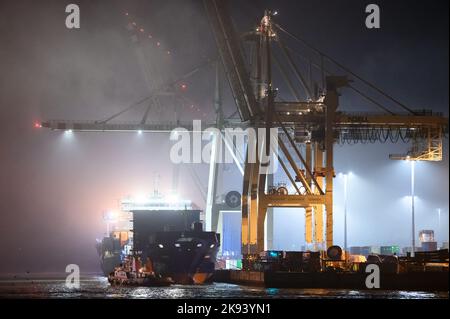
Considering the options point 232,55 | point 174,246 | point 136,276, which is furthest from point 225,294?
point 232,55

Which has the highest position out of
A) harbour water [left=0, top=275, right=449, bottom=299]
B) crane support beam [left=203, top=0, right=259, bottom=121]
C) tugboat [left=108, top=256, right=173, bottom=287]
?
crane support beam [left=203, top=0, right=259, bottom=121]

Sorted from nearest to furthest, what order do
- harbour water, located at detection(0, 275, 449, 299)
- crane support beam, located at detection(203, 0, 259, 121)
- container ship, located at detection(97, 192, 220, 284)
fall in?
harbour water, located at detection(0, 275, 449, 299)
crane support beam, located at detection(203, 0, 259, 121)
container ship, located at detection(97, 192, 220, 284)

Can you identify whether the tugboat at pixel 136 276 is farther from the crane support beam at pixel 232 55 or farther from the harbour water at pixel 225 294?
the crane support beam at pixel 232 55

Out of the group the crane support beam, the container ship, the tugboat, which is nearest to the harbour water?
the tugboat

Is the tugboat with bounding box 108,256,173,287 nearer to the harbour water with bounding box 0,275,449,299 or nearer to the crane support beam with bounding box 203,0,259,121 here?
the harbour water with bounding box 0,275,449,299

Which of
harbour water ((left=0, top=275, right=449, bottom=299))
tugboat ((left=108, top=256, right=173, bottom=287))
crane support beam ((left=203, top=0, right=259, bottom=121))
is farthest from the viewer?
tugboat ((left=108, top=256, right=173, bottom=287))

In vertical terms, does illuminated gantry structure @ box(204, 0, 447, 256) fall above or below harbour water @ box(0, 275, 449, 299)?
above

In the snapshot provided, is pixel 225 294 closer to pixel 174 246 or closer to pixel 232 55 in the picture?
pixel 174 246

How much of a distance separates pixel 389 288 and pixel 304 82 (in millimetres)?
19200

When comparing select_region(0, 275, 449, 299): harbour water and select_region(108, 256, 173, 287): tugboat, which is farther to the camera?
select_region(108, 256, 173, 287): tugboat

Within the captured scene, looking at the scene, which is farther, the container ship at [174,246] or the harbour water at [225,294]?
the container ship at [174,246]

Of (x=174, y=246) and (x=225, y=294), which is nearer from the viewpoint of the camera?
(x=225, y=294)

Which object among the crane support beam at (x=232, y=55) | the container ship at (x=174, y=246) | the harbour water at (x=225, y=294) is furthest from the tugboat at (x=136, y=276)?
the crane support beam at (x=232, y=55)

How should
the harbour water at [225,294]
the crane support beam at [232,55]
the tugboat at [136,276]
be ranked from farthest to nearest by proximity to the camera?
the tugboat at [136,276]
the crane support beam at [232,55]
the harbour water at [225,294]
